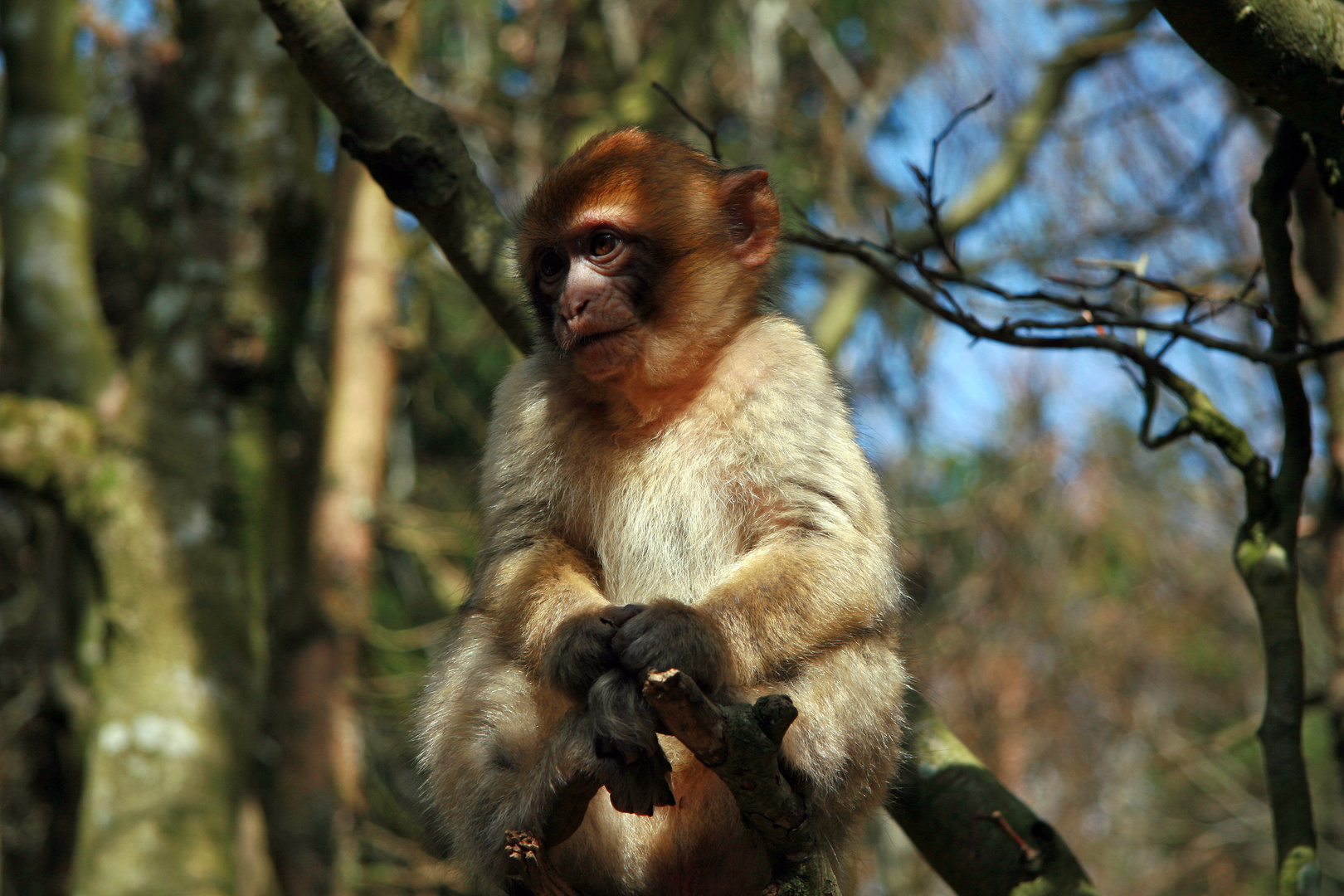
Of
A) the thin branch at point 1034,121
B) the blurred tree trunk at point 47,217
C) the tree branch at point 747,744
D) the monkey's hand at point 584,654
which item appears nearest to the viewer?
the tree branch at point 747,744

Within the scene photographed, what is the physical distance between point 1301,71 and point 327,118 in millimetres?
9315

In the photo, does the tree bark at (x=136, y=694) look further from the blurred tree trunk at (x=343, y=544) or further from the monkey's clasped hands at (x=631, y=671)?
the monkey's clasped hands at (x=631, y=671)

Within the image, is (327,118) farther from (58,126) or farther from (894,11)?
(894,11)

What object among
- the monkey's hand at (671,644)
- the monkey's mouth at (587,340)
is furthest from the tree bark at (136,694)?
the monkey's hand at (671,644)

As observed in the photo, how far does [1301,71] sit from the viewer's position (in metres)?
2.36

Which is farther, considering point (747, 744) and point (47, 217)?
point (47, 217)

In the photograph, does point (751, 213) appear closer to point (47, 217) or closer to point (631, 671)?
point (631, 671)

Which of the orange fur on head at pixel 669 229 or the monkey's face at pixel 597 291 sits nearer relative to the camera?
the monkey's face at pixel 597 291

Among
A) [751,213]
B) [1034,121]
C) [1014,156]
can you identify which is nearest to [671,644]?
[751,213]

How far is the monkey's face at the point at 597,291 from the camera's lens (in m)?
3.25

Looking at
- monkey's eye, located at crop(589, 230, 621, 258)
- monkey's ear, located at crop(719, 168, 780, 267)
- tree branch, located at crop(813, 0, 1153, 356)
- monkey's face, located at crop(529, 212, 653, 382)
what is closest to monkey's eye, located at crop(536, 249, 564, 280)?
monkey's face, located at crop(529, 212, 653, 382)

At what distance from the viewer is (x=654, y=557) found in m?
3.33

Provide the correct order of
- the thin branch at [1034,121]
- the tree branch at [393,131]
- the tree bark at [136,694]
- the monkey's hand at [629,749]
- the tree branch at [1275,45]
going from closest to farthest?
the tree branch at [1275,45] → the monkey's hand at [629,749] → the tree branch at [393,131] → the tree bark at [136,694] → the thin branch at [1034,121]

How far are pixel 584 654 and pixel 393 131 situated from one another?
171 cm
